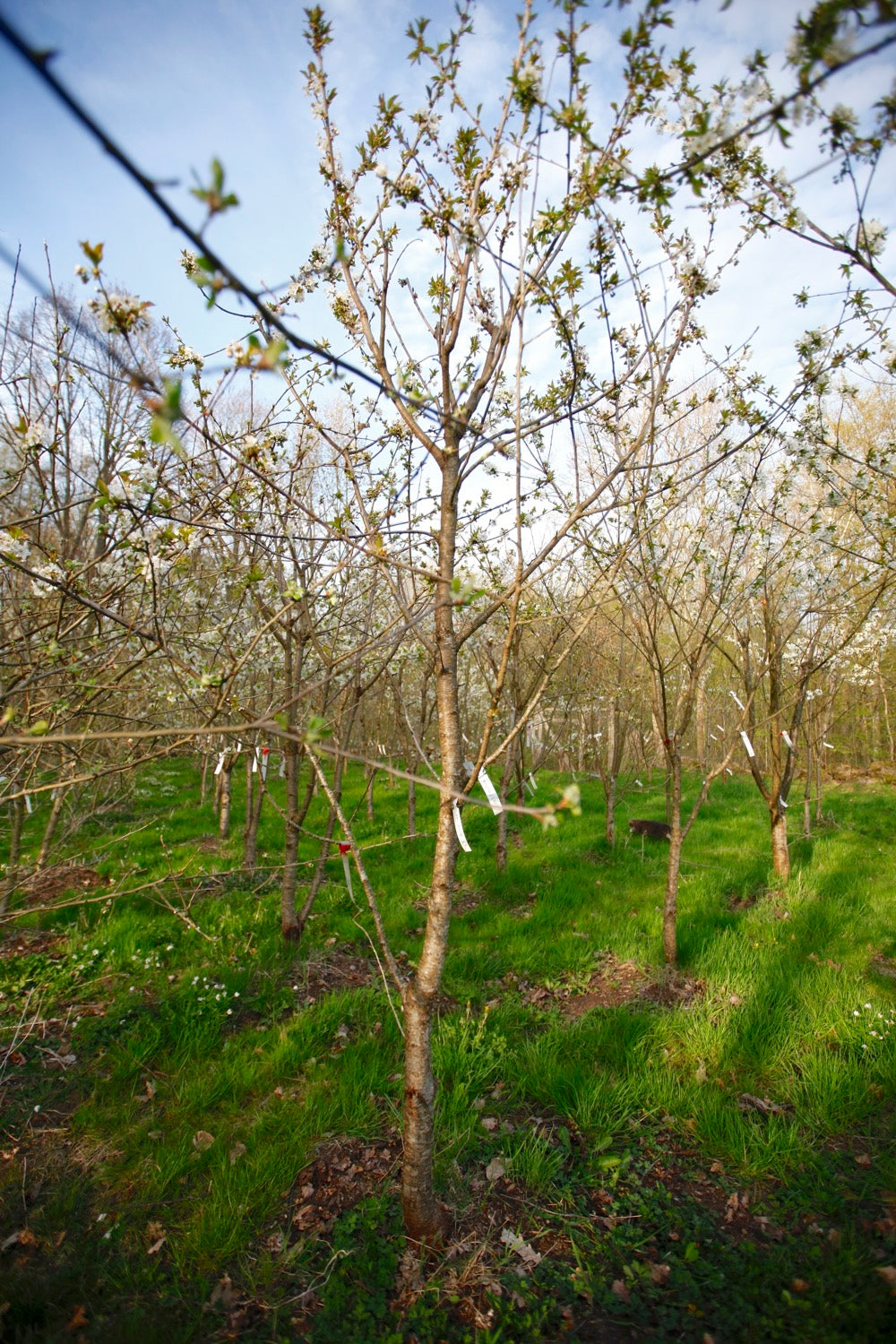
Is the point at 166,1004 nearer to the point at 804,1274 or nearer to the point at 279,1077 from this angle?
the point at 279,1077

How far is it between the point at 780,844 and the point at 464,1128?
13.9 ft

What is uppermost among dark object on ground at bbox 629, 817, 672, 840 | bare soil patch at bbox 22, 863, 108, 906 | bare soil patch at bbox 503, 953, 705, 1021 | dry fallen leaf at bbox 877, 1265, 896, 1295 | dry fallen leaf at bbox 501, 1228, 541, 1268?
dark object on ground at bbox 629, 817, 672, 840

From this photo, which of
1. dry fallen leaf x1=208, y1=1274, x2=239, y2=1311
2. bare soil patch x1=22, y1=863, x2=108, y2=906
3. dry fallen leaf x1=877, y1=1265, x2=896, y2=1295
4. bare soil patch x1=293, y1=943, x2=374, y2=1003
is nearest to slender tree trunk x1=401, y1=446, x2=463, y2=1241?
dry fallen leaf x1=208, y1=1274, x2=239, y2=1311

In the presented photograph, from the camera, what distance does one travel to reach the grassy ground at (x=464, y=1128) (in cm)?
203

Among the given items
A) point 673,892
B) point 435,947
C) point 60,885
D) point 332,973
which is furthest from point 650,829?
point 60,885

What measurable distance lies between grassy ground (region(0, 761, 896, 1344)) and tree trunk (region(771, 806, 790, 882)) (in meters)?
0.78

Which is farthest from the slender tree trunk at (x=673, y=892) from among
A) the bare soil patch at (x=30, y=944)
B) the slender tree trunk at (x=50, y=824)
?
the bare soil patch at (x=30, y=944)

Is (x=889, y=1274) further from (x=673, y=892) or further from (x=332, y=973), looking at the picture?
(x=332, y=973)

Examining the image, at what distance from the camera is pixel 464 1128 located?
2.72 meters

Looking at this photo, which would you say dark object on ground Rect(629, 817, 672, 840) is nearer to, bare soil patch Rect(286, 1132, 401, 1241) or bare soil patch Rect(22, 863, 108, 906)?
bare soil patch Rect(286, 1132, 401, 1241)

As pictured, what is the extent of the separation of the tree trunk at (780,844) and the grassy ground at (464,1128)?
2.56ft

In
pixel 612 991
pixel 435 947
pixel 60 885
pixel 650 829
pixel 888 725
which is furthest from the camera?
pixel 888 725

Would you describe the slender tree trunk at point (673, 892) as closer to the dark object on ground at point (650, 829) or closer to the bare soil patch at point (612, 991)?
the bare soil patch at point (612, 991)

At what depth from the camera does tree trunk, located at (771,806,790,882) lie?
5656 millimetres
